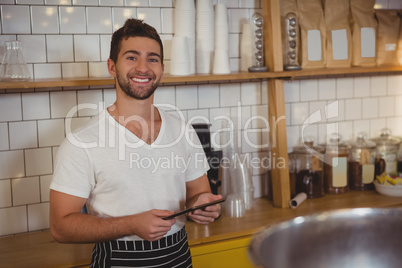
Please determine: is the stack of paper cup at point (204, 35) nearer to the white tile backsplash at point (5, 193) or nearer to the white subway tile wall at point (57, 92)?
the white subway tile wall at point (57, 92)

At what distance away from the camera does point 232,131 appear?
111 inches

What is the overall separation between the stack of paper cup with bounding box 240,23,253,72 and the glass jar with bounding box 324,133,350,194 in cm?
73

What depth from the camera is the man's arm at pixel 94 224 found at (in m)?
1.68

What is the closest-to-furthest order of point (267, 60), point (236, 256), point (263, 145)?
1. point (236, 256)
2. point (267, 60)
3. point (263, 145)

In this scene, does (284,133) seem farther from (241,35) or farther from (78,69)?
(78,69)

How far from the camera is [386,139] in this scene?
3180mm

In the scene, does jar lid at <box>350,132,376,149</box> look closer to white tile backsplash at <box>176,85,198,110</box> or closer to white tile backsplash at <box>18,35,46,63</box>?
white tile backsplash at <box>176,85,198,110</box>

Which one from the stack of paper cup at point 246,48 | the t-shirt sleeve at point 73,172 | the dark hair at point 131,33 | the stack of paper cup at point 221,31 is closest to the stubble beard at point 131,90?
the dark hair at point 131,33

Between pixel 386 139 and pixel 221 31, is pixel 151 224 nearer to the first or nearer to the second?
pixel 221 31

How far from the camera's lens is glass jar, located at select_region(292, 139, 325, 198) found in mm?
2873

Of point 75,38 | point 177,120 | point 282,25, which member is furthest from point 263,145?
point 75,38

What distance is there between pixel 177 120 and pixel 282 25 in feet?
3.49

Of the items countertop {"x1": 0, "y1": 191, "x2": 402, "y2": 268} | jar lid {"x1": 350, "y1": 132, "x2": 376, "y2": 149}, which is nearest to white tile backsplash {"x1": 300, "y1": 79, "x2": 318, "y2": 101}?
jar lid {"x1": 350, "y1": 132, "x2": 376, "y2": 149}

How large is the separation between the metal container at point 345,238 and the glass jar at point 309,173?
1949mm
